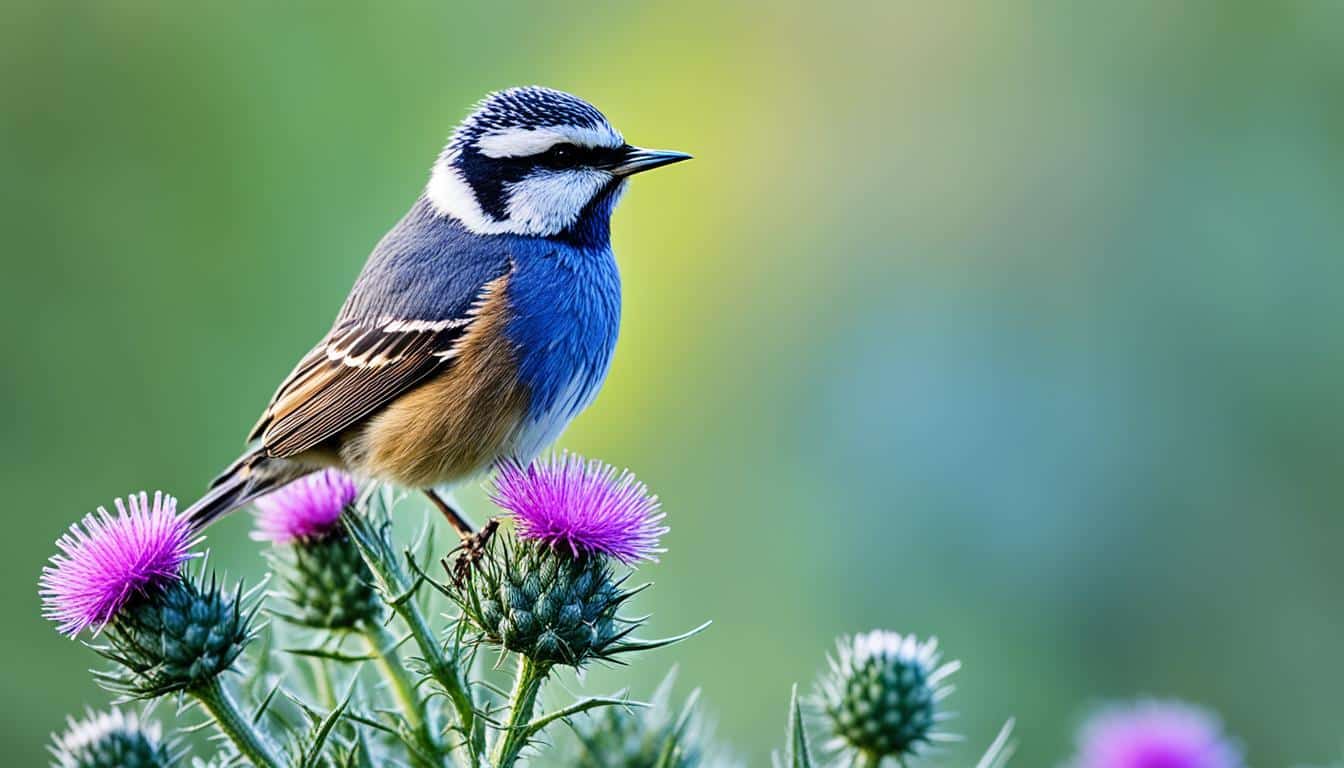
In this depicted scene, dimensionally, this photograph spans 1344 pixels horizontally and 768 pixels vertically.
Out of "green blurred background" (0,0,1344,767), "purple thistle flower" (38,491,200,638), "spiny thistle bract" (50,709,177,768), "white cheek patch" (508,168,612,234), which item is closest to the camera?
"purple thistle flower" (38,491,200,638)

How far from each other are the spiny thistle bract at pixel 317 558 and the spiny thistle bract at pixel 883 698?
4.27ft

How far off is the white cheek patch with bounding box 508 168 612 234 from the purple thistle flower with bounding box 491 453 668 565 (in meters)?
1.59

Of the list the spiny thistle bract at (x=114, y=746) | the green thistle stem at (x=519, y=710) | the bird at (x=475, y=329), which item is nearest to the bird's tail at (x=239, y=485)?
the bird at (x=475, y=329)

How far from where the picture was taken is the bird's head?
4.68 metres

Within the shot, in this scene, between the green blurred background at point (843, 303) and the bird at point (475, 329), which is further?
the green blurred background at point (843, 303)

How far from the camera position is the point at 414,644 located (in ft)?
11.9

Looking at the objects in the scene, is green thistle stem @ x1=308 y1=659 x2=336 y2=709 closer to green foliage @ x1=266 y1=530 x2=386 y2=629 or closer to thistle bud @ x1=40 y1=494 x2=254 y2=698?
green foliage @ x1=266 y1=530 x2=386 y2=629

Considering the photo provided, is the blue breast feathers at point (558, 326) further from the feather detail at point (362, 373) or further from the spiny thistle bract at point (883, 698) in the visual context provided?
the spiny thistle bract at point (883, 698)

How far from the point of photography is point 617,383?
829cm

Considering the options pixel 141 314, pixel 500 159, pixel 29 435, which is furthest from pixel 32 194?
pixel 500 159

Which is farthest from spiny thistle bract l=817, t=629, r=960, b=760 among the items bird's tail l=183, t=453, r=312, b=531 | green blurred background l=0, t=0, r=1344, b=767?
green blurred background l=0, t=0, r=1344, b=767

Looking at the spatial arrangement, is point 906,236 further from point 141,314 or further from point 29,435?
point 29,435

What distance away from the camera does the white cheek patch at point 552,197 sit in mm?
4777

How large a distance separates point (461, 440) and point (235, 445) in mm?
3606
